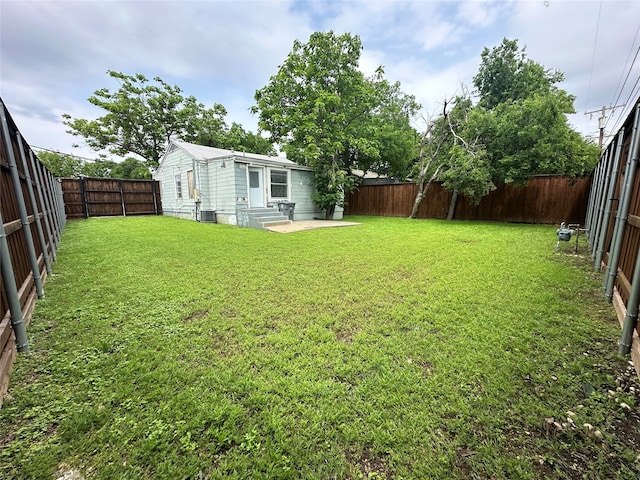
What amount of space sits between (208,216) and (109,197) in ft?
22.4

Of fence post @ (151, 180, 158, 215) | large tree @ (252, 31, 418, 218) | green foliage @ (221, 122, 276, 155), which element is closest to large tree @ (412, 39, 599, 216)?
large tree @ (252, 31, 418, 218)

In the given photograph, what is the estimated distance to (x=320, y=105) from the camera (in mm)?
10297

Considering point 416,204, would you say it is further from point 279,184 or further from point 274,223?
point 274,223

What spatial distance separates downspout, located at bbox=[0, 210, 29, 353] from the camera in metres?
1.95

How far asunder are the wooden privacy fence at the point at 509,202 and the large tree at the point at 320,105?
10.2 feet

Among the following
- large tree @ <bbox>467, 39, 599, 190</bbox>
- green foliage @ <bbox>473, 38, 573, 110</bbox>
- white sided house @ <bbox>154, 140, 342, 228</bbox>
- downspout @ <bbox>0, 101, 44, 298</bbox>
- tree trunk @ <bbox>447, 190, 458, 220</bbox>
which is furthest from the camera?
green foliage @ <bbox>473, 38, 573, 110</bbox>

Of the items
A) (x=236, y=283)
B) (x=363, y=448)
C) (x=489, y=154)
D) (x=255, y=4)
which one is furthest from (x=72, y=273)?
(x=489, y=154)

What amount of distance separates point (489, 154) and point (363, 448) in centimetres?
1160

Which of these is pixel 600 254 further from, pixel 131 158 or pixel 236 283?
pixel 131 158

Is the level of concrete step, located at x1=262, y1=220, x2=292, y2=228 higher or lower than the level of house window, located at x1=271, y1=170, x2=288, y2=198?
lower

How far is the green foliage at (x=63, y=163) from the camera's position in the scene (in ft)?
72.4

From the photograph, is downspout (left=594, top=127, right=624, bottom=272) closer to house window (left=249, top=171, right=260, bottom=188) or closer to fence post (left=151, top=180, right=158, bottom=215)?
house window (left=249, top=171, right=260, bottom=188)

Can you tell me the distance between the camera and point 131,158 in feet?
71.1

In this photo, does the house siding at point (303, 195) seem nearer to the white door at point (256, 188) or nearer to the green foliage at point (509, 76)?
the white door at point (256, 188)
